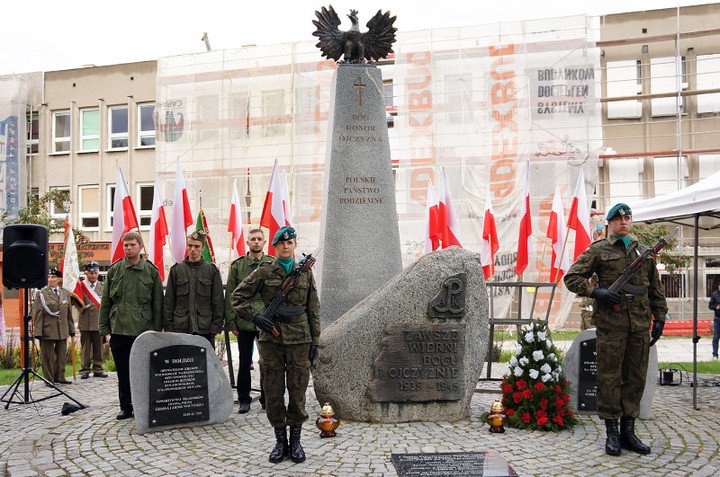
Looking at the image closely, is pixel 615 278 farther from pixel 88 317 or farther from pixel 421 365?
pixel 88 317

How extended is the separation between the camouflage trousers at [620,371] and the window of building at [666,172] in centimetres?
1532

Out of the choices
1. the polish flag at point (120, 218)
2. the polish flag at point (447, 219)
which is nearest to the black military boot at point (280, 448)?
the polish flag at point (120, 218)

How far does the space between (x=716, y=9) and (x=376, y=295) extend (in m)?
18.6

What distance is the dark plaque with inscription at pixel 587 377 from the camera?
21.7ft

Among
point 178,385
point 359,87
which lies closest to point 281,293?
point 178,385

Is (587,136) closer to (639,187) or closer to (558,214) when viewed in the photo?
(639,187)

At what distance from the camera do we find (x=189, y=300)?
6.76 m

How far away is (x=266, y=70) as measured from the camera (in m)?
20.4

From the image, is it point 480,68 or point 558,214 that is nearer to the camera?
point 558,214

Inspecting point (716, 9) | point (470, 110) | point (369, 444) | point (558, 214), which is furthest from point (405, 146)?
point (369, 444)

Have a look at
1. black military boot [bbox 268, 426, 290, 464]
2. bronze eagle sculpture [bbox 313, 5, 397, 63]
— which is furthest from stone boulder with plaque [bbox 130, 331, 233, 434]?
bronze eagle sculpture [bbox 313, 5, 397, 63]

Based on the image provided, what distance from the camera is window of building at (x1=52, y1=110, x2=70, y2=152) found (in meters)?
24.8

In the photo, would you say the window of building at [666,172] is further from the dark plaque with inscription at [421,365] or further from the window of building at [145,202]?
the window of building at [145,202]

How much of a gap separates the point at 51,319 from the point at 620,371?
838cm
